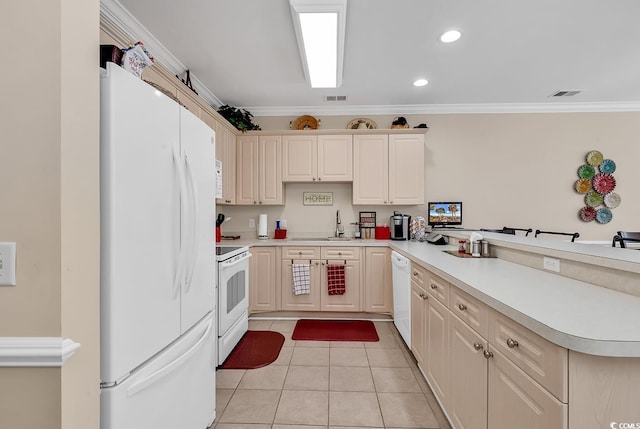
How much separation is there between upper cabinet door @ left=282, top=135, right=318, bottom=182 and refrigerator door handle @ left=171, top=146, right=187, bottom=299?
101 inches

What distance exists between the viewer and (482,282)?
4.64 feet

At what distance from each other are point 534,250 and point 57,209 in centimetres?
235

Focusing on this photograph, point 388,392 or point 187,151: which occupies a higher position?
point 187,151

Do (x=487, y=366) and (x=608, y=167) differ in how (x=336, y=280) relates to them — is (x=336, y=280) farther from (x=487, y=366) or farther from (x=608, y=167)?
(x=608, y=167)

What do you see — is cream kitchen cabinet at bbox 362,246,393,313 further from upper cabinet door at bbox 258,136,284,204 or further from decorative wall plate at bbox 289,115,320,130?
decorative wall plate at bbox 289,115,320,130

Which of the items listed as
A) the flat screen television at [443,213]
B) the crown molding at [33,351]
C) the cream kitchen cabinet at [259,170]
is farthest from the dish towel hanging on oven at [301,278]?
the crown molding at [33,351]

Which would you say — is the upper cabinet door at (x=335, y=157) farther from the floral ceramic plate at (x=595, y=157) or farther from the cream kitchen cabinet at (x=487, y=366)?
the floral ceramic plate at (x=595, y=157)

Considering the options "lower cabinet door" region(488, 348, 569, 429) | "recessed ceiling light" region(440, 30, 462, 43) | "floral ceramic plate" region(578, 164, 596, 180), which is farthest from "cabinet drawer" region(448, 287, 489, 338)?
"floral ceramic plate" region(578, 164, 596, 180)

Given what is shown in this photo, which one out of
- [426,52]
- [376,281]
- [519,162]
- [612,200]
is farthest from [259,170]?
[612,200]

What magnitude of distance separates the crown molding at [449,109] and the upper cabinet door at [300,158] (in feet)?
1.81

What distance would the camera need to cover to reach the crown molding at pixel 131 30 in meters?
2.02

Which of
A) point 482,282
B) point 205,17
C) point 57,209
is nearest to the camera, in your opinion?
point 57,209

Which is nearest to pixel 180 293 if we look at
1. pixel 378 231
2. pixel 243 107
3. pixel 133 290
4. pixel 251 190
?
pixel 133 290

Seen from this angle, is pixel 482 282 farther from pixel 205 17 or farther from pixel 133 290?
pixel 205 17
